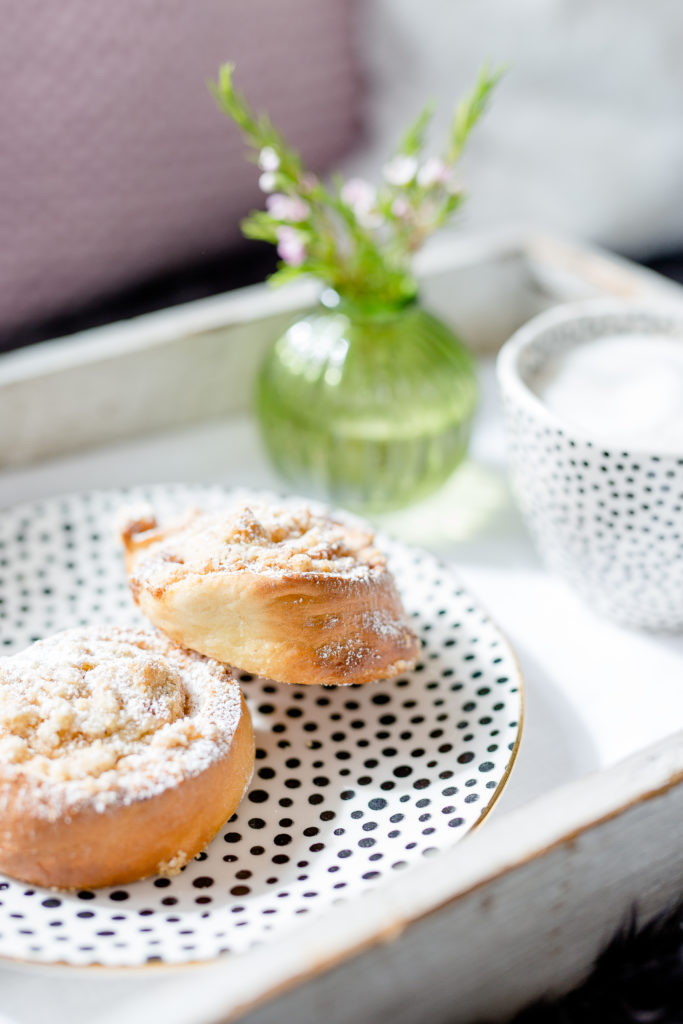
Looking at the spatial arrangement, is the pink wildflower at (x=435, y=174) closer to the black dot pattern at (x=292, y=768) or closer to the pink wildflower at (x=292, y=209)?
the pink wildflower at (x=292, y=209)

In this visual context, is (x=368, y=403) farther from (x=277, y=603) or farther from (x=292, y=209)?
(x=277, y=603)

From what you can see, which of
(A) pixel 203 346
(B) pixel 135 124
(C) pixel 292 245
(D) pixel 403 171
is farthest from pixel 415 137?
(B) pixel 135 124

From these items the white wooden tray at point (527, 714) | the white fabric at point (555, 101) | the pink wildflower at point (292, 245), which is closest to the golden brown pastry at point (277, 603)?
the white wooden tray at point (527, 714)

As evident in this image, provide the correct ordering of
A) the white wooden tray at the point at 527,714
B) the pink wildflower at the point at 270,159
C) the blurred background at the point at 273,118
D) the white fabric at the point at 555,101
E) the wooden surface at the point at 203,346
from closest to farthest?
the white wooden tray at the point at 527,714 → the pink wildflower at the point at 270,159 → the wooden surface at the point at 203,346 → the blurred background at the point at 273,118 → the white fabric at the point at 555,101

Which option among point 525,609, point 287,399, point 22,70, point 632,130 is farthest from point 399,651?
point 632,130

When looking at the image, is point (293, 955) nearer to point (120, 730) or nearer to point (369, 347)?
point (120, 730)
